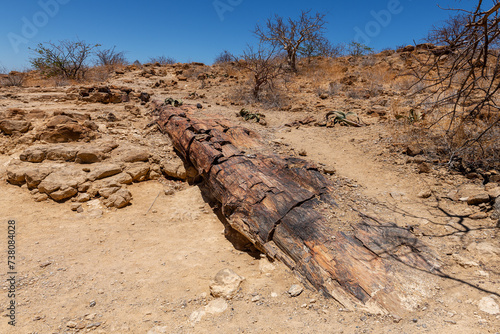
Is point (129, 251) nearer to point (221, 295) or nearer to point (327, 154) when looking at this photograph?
point (221, 295)

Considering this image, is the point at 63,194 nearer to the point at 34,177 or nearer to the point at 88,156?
the point at 34,177

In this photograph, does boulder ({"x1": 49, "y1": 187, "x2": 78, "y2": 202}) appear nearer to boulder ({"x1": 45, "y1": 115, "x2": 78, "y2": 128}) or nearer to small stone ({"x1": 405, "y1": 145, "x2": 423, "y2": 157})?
boulder ({"x1": 45, "y1": 115, "x2": 78, "y2": 128})

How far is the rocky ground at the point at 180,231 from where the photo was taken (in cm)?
173

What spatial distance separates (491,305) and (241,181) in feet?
7.10

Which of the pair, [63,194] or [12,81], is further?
[12,81]

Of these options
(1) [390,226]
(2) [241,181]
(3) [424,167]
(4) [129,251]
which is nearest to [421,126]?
(3) [424,167]

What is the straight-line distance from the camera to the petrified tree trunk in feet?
5.97

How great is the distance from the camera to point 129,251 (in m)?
2.69

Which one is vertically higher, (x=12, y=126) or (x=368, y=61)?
(x=368, y=61)

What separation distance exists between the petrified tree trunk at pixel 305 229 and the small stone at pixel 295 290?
0.32ft

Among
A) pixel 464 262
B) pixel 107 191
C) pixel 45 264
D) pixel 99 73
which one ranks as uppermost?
pixel 99 73

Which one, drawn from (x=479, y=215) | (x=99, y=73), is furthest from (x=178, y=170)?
(x=99, y=73)

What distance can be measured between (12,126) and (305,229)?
208 inches

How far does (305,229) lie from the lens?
2.24 metres
